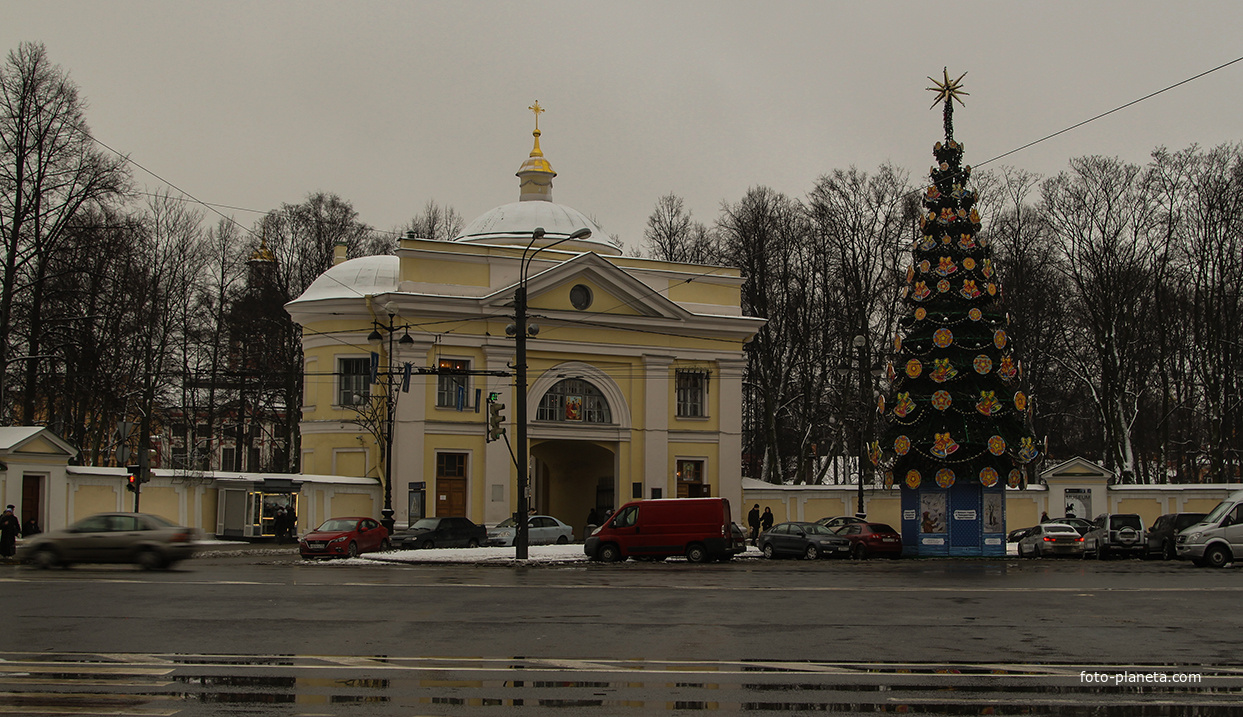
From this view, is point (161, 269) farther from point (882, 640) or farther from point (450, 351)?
point (882, 640)

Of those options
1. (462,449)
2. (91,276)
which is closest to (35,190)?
(91,276)

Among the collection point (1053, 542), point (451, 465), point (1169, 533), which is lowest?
point (1053, 542)

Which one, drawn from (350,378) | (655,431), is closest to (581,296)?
(655,431)

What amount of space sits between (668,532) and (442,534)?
932 cm

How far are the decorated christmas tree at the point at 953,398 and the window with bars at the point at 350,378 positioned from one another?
21.5 meters

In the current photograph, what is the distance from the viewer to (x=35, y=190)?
39812 mm

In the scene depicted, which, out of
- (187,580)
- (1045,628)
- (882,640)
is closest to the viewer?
(882,640)

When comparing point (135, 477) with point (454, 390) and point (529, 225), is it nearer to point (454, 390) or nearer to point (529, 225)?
point (454, 390)

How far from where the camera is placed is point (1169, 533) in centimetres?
3619

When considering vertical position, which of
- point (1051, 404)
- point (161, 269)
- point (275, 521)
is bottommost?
point (275, 521)

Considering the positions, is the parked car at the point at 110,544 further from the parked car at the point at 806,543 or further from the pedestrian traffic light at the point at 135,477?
the parked car at the point at 806,543

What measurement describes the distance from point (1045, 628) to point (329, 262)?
53949 millimetres

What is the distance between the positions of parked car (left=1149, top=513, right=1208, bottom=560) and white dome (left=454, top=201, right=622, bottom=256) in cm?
2575

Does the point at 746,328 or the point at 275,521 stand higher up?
the point at 746,328
